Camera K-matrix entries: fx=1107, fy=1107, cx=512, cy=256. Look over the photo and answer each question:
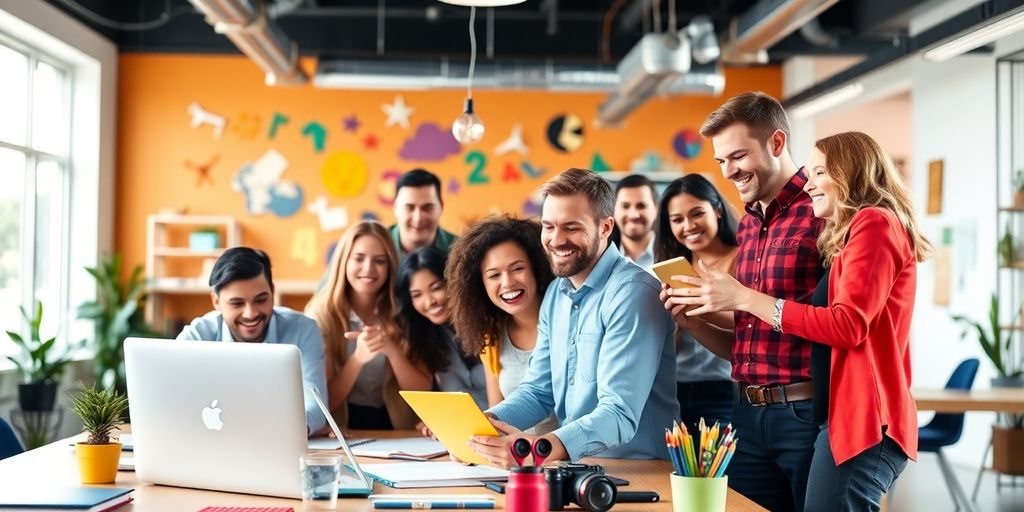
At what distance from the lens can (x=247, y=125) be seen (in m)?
9.93

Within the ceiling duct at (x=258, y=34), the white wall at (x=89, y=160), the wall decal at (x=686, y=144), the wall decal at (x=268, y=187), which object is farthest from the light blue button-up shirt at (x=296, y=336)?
the wall decal at (x=686, y=144)

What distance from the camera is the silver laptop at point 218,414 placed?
2.29 m

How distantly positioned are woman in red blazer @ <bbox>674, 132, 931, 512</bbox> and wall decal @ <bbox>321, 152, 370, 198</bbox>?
24.9 feet

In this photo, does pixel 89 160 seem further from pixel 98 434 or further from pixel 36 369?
pixel 98 434

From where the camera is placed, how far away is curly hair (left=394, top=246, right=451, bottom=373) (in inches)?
147

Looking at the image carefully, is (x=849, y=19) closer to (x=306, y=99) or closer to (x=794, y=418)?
(x=306, y=99)

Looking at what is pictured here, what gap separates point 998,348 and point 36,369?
20.7 ft

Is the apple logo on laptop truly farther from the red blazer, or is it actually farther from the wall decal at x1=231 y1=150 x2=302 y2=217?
the wall decal at x1=231 y1=150 x2=302 y2=217

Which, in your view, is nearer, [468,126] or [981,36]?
[468,126]

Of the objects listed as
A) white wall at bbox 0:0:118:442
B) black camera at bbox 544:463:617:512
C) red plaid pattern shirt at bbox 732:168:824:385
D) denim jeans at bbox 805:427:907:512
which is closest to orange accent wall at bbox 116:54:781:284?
white wall at bbox 0:0:118:442

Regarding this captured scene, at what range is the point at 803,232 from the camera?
109 inches

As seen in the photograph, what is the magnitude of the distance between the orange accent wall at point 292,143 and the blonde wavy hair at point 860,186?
283 inches

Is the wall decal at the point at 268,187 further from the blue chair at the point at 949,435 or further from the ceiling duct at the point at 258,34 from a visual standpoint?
the blue chair at the point at 949,435

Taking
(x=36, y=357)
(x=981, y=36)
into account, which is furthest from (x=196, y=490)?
(x=36, y=357)
